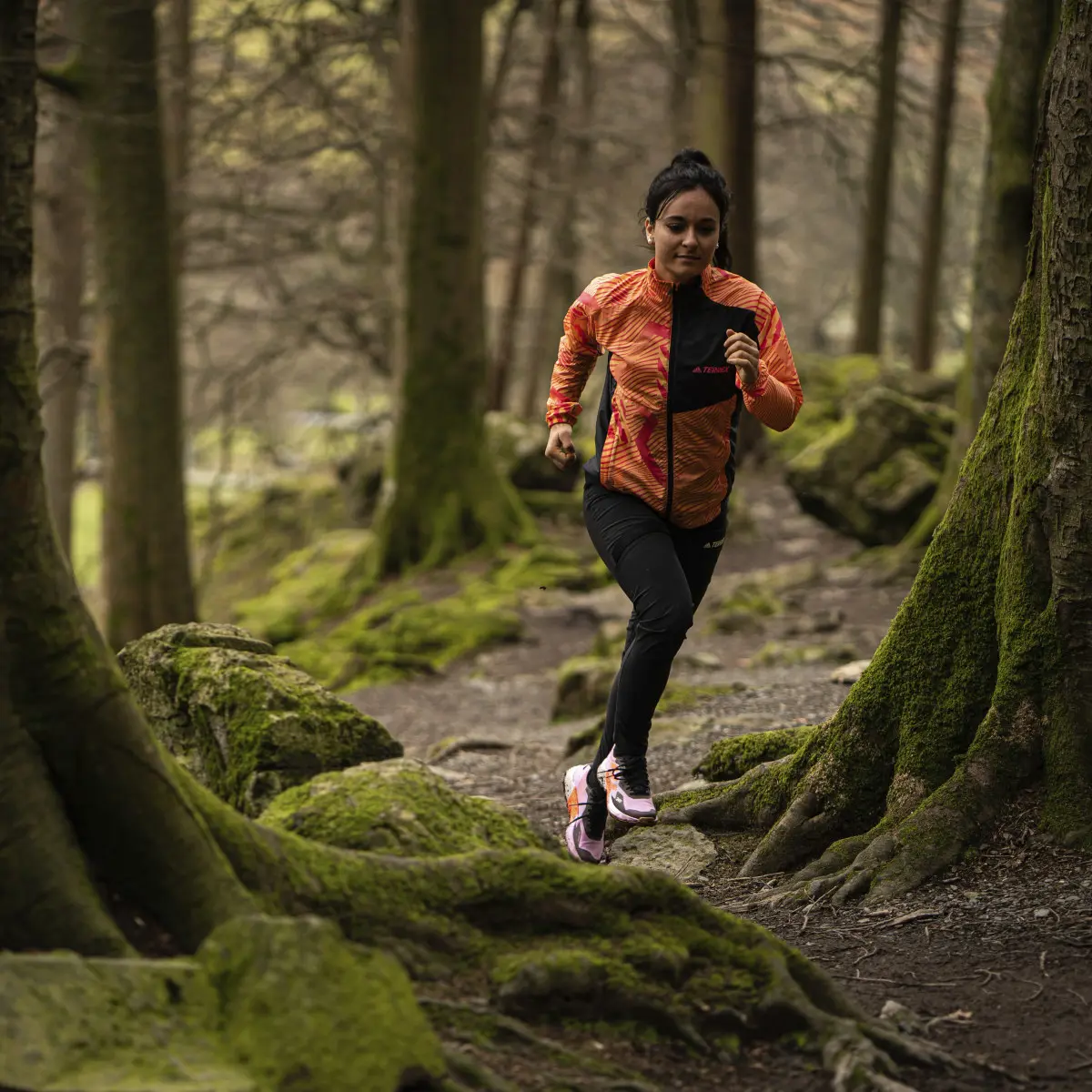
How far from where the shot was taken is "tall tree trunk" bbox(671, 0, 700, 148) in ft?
49.9

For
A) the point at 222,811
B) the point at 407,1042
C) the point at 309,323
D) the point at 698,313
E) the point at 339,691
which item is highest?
the point at 309,323

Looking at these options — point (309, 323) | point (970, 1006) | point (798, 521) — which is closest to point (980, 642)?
point (970, 1006)

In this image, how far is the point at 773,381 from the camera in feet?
14.2

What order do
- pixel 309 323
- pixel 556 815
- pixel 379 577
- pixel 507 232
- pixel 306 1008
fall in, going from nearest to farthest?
pixel 306 1008 → pixel 556 815 → pixel 379 577 → pixel 309 323 → pixel 507 232

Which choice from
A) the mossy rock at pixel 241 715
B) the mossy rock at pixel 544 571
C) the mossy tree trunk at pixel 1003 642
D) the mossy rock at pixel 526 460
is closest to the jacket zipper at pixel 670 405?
the mossy tree trunk at pixel 1003 642

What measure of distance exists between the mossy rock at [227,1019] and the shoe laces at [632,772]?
212 cm

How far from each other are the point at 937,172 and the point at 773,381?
17738mm

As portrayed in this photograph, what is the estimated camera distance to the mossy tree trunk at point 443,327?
1405cm

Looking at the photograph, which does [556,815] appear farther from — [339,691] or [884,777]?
[339,691]

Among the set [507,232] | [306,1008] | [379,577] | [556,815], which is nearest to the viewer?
[306,1008]

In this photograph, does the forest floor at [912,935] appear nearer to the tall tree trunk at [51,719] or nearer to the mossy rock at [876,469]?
the tall tree trunk at [51,719]

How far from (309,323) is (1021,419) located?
15.0 meters

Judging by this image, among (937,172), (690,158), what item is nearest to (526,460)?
(937,172)

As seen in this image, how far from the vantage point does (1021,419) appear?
14.2 feet
